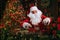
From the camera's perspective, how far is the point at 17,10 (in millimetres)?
9867

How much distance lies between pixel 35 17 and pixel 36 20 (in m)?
0.07

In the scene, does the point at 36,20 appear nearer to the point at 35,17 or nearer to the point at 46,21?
the point at 35,17

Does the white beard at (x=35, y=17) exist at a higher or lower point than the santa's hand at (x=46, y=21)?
higher

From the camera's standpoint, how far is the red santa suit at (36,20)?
9.78m

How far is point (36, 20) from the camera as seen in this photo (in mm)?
9812

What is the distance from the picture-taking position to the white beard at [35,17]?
32.2 ft

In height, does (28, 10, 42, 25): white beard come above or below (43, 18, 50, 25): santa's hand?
above

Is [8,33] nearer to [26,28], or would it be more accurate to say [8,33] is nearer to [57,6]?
[26,28]

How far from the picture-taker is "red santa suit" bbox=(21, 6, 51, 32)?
9784mm

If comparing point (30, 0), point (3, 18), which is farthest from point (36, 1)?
point (3, 18)

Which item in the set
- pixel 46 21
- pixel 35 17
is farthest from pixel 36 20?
pixel 46 21

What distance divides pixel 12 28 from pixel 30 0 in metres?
0.64

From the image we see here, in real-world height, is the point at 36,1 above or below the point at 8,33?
above

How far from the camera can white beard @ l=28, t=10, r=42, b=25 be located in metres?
9.81
